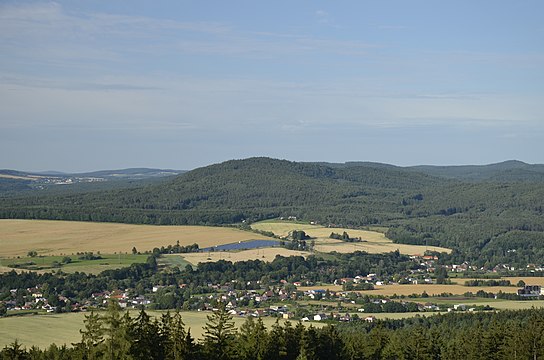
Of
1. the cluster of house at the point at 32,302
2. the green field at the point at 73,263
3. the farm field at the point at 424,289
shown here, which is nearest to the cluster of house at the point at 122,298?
the cluster of house at the point at 32,302

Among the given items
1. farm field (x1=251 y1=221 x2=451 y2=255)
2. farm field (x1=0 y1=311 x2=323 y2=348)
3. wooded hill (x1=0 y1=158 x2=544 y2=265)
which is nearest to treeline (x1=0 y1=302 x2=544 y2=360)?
farm field (x1=0 y1=311 x2=323 y2=348)

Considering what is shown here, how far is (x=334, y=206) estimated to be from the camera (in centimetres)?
15550

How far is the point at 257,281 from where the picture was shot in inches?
3206

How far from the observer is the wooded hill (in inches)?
4586

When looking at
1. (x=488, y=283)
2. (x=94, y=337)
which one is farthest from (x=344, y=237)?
(x=94, y=337)

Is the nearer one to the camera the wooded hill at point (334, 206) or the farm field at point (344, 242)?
the farm field at point (344, 242)

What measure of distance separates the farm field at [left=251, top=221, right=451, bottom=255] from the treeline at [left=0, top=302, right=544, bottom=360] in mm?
53097

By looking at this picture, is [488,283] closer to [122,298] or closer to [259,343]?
[122,298]

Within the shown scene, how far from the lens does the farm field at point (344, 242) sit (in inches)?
4065

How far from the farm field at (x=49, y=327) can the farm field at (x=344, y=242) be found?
151 ft

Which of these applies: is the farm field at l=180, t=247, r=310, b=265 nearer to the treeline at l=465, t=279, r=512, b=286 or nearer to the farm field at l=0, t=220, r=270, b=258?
the farm field at l=0, t=220, r=270, b=258

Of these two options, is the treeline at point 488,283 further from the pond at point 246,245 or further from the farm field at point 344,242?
the pond at point 246,245

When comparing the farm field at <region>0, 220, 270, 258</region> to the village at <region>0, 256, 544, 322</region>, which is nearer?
the village at <region>0, 256, 544, 322</region>

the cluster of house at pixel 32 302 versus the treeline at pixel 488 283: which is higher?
the treeline at pixel 488 283
